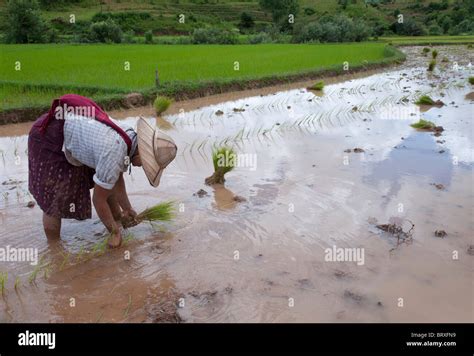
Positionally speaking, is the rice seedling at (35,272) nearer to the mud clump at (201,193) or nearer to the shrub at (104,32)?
Answer: the mud clump at (201,193)

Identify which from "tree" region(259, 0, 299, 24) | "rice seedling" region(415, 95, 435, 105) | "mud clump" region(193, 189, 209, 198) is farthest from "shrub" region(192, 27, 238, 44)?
"mud clump" region(193, 189, 209, 198)

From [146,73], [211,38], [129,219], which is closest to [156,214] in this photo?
[129,219]

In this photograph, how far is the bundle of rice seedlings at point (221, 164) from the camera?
160 inches

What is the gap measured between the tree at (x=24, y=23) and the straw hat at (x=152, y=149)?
2128cm

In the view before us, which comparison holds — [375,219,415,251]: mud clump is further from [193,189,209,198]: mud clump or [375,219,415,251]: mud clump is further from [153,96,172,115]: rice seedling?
[153,96,172,115]: rice seedling

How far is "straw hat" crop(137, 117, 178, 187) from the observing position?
2.50m

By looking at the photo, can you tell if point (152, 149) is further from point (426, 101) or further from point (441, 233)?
point (426, 101)

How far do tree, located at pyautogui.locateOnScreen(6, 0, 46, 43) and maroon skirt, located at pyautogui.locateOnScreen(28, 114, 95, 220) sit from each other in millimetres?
20872

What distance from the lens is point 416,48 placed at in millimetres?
21984

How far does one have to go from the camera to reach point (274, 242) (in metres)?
3.04

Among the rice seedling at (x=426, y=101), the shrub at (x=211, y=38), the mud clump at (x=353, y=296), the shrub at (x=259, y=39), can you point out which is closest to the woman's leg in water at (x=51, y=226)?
the mud clump at (x=353, y=296)

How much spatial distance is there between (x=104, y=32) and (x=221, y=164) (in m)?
18.9

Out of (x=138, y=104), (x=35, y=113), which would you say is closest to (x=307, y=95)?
(x=138, y=104)

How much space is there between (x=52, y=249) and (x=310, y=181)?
2.21 meters
